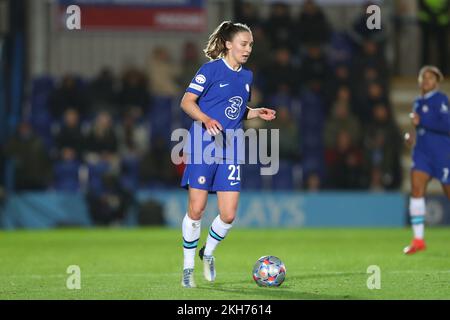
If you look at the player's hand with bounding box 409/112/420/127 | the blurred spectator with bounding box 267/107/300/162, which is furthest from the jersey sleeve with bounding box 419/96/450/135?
the blurred spectator with bounding box 267/107/300/162

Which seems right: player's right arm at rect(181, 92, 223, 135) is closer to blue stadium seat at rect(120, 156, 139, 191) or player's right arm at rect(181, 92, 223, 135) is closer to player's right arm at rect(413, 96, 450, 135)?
player's right arm at rect(413, 96, 450, 135)

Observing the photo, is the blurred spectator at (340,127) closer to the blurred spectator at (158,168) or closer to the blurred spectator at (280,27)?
the blurred spectator at (280,27)

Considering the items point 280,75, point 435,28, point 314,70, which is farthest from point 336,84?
point 435,28

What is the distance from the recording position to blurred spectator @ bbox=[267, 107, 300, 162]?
62.0ft

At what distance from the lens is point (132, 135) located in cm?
1925

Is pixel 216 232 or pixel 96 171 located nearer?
pixel 216 232

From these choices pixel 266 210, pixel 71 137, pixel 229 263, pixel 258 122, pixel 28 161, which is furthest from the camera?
pixel 258 122

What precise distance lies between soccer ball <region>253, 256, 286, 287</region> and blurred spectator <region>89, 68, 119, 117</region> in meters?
11.8

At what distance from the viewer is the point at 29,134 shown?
1828cm

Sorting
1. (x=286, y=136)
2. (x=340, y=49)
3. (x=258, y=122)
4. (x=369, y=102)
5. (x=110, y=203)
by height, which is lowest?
(x=110, y=203)

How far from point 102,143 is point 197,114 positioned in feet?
34.5

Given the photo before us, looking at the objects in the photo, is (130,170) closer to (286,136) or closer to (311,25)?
(286,136)

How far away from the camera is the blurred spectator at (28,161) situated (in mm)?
18094
